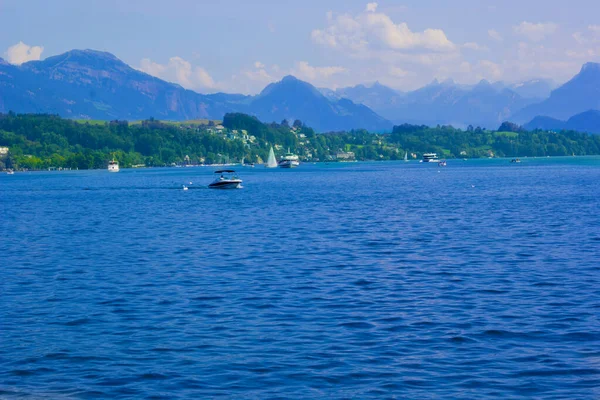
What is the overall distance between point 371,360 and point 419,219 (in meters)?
52.8

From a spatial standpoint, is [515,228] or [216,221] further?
[216,221]

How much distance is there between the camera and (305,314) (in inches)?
1275

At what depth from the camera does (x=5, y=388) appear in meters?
23.7

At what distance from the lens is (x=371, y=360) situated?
84.4 feet

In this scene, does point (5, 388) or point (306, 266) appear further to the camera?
point (306, 266)

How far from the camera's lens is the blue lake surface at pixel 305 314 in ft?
78.6

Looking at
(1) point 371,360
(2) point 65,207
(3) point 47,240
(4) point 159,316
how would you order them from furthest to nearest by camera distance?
(2) point 65,207
(3) point 47,240
(4) point 159,316
(1) point 371,360

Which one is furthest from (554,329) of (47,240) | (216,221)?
(216,221)

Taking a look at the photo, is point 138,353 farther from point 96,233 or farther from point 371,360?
point 96,233

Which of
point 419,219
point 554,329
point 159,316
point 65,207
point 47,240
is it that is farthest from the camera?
point 65,207

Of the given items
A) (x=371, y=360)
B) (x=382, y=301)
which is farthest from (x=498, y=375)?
(x=382, y=301)

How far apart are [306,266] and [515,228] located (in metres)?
26.8

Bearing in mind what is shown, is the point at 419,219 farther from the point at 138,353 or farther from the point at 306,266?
the point at 138,353

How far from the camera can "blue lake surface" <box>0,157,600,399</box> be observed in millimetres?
A: 23953
